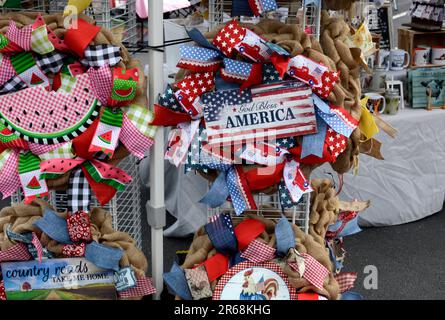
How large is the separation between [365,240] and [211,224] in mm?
1654

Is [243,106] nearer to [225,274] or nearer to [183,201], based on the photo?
[225,274]

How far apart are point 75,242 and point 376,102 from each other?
1780 mm

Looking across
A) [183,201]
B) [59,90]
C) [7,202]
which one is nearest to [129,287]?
[59,90]

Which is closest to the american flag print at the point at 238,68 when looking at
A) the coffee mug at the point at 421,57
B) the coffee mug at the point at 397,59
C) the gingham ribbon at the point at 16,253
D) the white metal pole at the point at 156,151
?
the white metal pole at the point at 156,151

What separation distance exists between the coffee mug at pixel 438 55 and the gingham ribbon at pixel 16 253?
240 cm

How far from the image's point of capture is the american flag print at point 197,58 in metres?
1.05

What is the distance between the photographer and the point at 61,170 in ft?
3.52

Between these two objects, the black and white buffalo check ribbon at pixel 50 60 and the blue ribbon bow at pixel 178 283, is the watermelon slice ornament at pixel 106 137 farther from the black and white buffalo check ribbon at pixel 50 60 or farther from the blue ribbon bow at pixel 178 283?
the blue ribbon bow at pixel 178 283

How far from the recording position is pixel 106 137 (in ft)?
3.50

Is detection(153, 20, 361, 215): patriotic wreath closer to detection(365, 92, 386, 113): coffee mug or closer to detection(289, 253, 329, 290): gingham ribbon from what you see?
detection(289, 253, 329, 290): gingham ribbon

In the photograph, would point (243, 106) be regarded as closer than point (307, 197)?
Yes

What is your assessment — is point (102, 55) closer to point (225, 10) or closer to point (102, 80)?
point (102, 80)

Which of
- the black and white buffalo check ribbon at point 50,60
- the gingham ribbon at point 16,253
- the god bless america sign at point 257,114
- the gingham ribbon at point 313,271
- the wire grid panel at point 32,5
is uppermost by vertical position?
the wire grid panel at point 32,5

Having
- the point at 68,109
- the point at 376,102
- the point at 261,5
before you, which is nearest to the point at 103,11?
the point at 68,109
